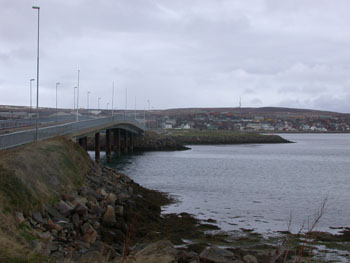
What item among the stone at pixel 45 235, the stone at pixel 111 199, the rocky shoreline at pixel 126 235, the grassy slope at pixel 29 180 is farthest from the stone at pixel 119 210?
the stone at pixel 45 235

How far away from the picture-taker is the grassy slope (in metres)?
10.6

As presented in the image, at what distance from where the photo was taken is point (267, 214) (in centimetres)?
2370

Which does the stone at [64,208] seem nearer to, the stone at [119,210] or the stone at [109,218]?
the stone at [109,218]

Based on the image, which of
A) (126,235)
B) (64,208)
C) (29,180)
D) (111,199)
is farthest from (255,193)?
(126,235)

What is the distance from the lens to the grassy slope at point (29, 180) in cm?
1063

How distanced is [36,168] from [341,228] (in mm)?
13412

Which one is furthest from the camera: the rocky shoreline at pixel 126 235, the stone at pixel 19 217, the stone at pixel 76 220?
the stone at pixel 76 220

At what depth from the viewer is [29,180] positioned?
16547 mm

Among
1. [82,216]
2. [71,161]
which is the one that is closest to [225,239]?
[82,216]

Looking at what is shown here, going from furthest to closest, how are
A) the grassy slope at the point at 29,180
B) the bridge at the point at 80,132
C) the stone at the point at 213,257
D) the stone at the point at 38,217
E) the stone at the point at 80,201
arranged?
the bridge at the point at 80,132, the stone at the point at 80,201, the stone at the point at 38,217, the stone at the point at 213,257, the grassy slope at the point at 29,180

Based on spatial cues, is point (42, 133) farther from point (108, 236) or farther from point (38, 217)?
point (38, 217)

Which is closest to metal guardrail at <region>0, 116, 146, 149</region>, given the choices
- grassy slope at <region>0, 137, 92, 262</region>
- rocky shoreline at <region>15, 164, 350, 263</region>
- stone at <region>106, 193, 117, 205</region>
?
grassy slope at <region>0, 137, 92, 262</region>

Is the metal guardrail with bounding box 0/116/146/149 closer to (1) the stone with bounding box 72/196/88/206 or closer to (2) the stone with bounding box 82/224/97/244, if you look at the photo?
(1) the stone with bounding box 72/196/88/206

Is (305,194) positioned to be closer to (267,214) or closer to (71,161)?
(267,214)
